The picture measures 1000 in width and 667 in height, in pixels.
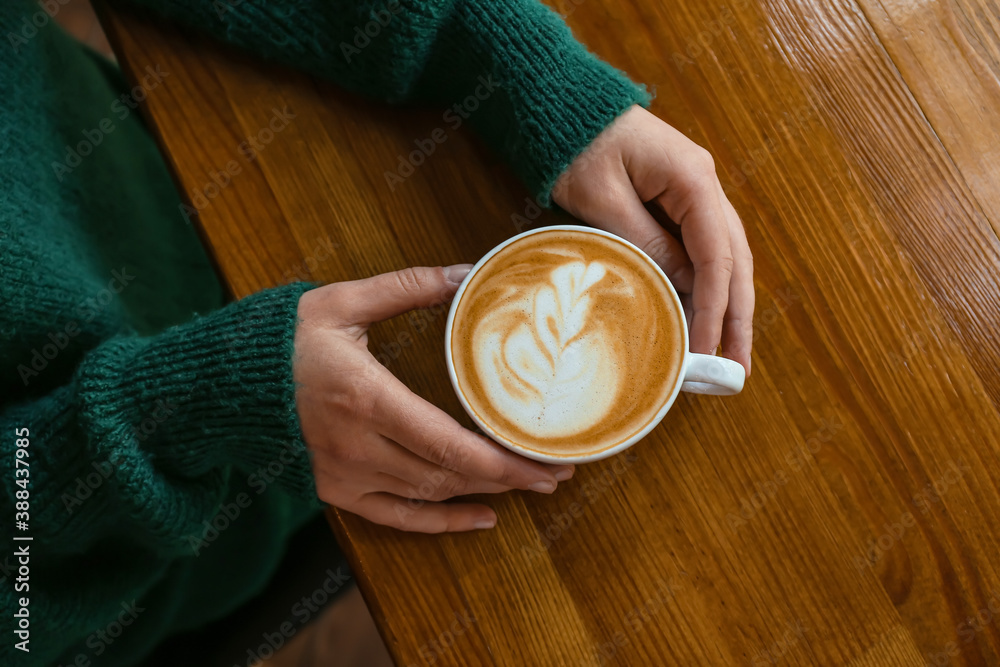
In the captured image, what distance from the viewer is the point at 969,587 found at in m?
0.68

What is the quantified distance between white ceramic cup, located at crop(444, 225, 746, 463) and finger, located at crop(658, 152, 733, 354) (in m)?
0.06

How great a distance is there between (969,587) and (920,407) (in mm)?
184

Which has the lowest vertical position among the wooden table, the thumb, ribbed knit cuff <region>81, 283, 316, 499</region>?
the wooden table

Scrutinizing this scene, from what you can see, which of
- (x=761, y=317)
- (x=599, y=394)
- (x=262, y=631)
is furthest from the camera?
(x=262, y=631)

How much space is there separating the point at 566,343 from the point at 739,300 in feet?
0.66

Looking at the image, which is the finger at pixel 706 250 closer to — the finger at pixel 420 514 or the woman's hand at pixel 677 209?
the woman's hand at pixel 677 209

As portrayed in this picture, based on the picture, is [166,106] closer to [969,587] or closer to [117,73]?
[117,73]

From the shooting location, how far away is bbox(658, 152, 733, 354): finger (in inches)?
26.0

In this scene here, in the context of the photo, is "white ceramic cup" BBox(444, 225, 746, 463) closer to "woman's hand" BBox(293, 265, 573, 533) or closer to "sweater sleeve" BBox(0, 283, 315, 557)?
"woman's hand" BBox(293, 265, 573, 533)

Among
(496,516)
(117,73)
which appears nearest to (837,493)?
(496,516)

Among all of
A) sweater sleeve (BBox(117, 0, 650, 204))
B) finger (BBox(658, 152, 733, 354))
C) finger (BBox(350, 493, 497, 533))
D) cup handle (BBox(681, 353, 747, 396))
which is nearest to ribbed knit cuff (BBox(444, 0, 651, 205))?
sweater sleeve (BBox(117, 0, 650, 204))

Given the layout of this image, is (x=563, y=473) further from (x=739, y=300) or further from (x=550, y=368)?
(x=739, y=300)

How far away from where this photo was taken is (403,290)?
0.64 m

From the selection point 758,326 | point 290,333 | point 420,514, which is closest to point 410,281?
point 290,333
